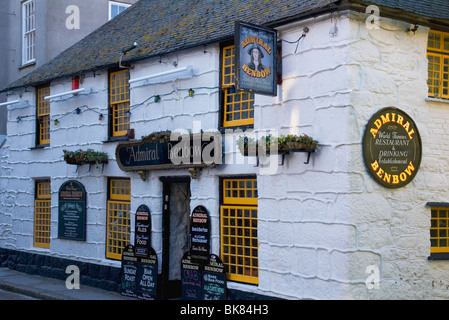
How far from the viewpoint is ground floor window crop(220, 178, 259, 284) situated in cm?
1073

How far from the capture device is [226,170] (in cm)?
1109

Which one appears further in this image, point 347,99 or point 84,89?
point 84,89

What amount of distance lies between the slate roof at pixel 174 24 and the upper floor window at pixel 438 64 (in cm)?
45

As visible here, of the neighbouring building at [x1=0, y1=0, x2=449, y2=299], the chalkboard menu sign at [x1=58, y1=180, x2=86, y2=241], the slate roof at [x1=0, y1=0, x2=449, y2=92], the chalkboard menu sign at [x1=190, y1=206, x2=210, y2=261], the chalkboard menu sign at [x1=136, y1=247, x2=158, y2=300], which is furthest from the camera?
the chalkboard menu sign at [x1=58, y1=180, x2=86, y2=241]

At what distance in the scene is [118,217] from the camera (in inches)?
549

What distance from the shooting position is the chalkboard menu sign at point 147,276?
1262cm

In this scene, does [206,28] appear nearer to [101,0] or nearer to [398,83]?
[398,83]

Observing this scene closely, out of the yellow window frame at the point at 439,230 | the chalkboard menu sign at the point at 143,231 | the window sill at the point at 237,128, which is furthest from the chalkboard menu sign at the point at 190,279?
the yellow window frame at the point at 439,230

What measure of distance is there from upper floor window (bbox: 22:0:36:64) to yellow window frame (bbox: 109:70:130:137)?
662cm

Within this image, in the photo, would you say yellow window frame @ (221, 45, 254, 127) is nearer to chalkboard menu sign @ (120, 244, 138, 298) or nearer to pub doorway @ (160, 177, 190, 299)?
pub doorway @ (160, 177, 190, 299)

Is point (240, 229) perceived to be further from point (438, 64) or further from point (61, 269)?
point (61, 269)

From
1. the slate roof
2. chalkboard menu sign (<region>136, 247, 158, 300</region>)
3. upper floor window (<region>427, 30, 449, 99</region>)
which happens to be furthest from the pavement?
upper floor window (<region>427, 30, 449, 99</region>)
